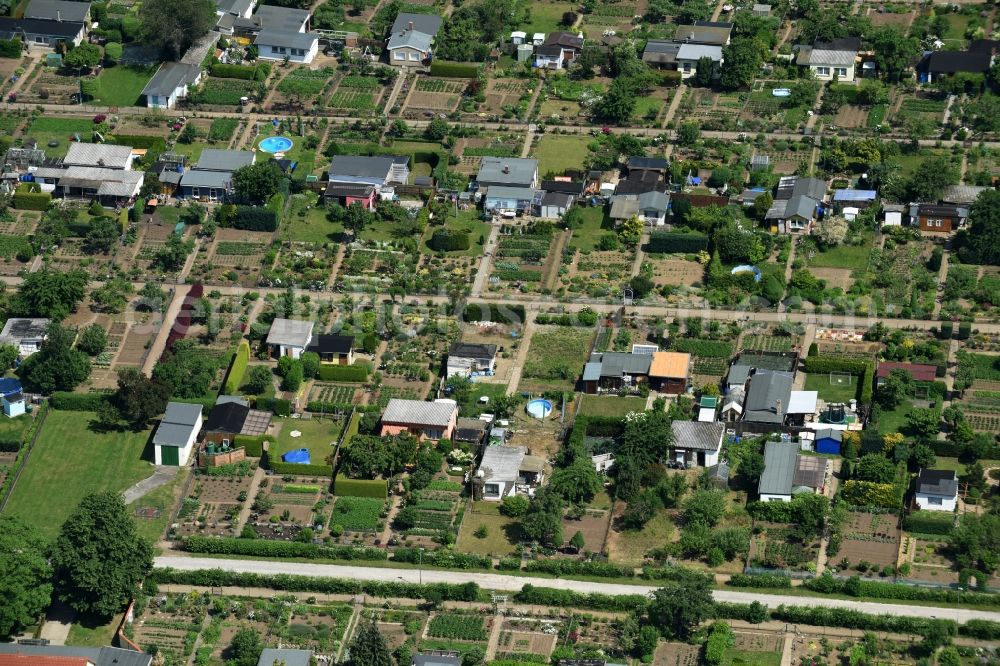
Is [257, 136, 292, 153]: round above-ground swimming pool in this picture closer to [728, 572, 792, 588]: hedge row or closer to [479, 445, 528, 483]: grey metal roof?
[479, 445, 528, 483]: grey metal roof

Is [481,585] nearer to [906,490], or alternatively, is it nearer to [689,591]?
[689,591]

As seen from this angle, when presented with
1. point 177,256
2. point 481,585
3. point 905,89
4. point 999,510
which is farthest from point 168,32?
point 999,510

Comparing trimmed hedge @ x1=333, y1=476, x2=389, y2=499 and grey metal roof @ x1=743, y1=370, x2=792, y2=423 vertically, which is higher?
grey metal roof @ x1=743, y1=370, x2=792, y2=423

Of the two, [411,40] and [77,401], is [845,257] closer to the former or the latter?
[411,40]

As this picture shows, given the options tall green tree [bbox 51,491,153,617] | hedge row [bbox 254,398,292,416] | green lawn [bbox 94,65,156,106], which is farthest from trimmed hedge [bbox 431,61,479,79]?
tall green tree [bbox 51,491,153,617]

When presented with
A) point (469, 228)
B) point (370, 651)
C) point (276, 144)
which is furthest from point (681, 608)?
point (276, 144)

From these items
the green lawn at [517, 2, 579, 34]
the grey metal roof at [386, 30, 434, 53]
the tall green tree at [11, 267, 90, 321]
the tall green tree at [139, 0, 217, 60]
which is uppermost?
the green lawn at [517, 2, 579, 34]
